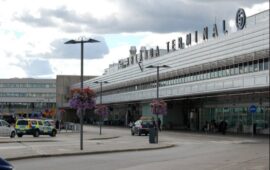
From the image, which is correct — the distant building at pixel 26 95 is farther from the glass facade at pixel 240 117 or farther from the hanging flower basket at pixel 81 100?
the hanging flower basket at pixel 81 100

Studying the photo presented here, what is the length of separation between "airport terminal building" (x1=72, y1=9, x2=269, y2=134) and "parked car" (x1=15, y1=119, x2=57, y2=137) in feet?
54.7

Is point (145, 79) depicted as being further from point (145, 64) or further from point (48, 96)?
point (48, 96)

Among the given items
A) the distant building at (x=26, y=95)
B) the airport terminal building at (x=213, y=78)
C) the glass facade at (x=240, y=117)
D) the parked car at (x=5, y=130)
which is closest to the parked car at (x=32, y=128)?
the parked car at (x=5, y=130)

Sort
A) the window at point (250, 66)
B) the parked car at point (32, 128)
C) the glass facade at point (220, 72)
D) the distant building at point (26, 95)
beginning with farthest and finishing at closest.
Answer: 1. the distant building at point (26, 95)
2. the parked car at point (32, 128)
3. the window at point (250, 66)
4. the glass facade at point (220, 72)

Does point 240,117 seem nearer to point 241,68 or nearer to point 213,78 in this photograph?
point 213,78

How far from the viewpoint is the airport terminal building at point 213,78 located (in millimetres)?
49406

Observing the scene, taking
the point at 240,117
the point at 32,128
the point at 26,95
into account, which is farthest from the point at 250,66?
the point at 26,95

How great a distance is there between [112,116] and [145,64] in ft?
152

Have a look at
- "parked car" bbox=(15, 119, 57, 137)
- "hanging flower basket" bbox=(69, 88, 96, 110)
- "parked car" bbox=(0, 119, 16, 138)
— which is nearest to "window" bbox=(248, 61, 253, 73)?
"parked car" bbox=(15, 119, 57, 137)

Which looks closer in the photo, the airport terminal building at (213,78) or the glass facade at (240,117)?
the airport terminal building at (213,78)

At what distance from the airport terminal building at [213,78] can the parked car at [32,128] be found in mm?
16676

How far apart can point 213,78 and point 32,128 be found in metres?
18.7

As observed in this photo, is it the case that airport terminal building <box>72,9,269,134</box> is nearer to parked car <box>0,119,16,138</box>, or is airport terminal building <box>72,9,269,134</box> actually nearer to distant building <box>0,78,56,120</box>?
parked car <box>0,119,16,138</box>

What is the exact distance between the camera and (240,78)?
167 feet
